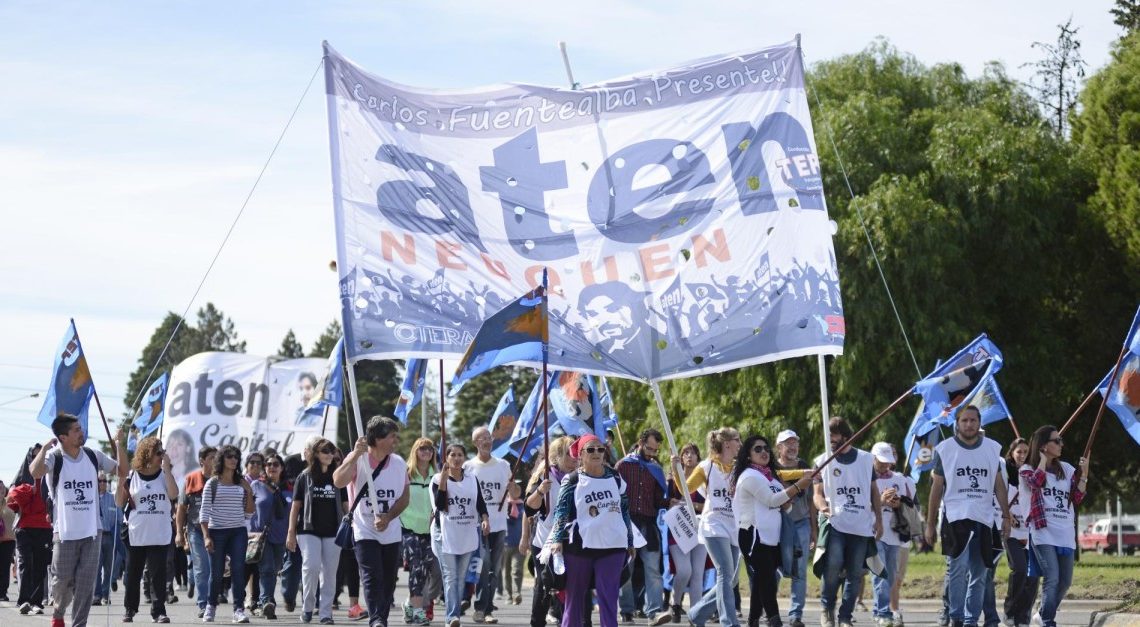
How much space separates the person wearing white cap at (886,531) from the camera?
15719mm

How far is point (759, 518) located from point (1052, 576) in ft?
9.06

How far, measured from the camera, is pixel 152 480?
16172 millimetres

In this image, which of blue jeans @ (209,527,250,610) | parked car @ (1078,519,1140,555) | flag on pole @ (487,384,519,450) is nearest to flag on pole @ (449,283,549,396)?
blue jeans @ (209,527,250,610)

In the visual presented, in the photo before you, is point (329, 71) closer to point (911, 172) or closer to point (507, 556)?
point (507, 556)

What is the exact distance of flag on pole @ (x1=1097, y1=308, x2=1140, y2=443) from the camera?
49.6 ft

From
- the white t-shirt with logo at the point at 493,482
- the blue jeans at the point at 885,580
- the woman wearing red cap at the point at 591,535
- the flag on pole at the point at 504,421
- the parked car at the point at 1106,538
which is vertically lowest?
the parked car at the point at 1106,538

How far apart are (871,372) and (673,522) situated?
48.3ft

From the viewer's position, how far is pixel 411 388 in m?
20.6

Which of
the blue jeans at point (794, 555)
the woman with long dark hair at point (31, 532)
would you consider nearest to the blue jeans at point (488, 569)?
the blue jeans at point (794, 555)

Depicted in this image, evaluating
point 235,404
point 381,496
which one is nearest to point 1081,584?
point 381,496

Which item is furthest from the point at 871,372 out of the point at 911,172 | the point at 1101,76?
the point at 1101,76

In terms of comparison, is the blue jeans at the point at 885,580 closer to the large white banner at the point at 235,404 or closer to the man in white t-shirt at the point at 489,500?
the man in white t-shirt at the point at 489,500

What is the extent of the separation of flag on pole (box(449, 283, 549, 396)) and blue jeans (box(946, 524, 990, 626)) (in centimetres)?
A: 387

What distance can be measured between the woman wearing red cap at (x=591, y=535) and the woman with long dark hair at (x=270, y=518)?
6900 millimetres
